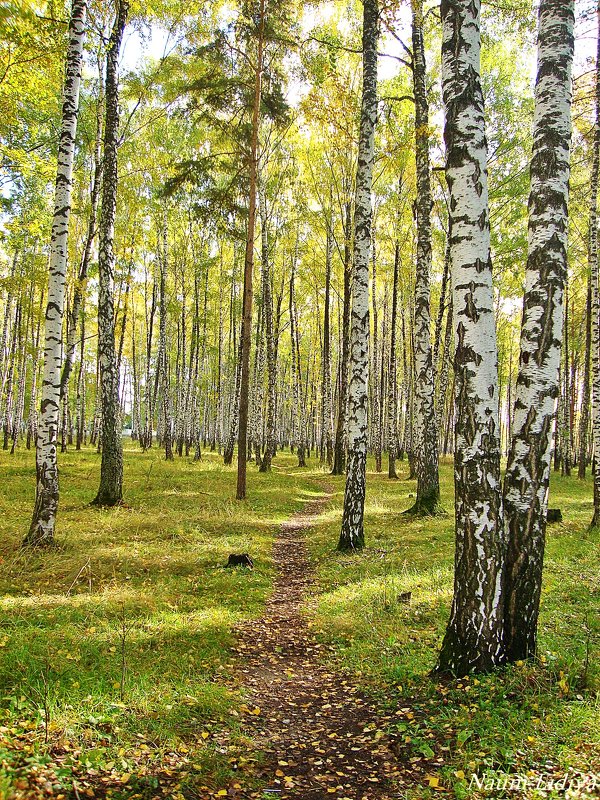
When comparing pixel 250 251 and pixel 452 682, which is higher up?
pixel 250 251

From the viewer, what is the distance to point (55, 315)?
27.0 ft

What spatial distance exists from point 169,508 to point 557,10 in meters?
11.1

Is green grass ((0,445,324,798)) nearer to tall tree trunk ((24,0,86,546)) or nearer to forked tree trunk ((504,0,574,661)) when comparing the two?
tall tree trunk ((24,0,86,546))

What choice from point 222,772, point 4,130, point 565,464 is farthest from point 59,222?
point 565,464

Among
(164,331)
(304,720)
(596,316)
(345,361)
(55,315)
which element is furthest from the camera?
(164,331)

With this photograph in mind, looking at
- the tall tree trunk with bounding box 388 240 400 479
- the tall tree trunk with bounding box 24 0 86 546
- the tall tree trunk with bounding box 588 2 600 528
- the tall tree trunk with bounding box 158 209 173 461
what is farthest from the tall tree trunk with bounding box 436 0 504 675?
the tall tree trunk with bounding box 158 209 173 461

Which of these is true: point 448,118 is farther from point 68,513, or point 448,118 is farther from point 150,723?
point 68,513

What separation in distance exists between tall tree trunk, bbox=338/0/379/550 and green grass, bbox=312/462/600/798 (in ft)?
2.56

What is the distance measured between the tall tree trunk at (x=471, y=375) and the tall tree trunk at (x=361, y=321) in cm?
479

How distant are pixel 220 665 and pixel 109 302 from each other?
30.5 ft

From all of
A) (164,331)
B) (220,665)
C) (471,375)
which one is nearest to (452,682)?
(220,665)

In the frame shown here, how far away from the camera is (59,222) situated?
8320mm

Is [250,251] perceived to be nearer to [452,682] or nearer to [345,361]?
[345,361]

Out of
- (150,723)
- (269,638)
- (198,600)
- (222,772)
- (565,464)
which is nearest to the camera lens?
(222,772)
